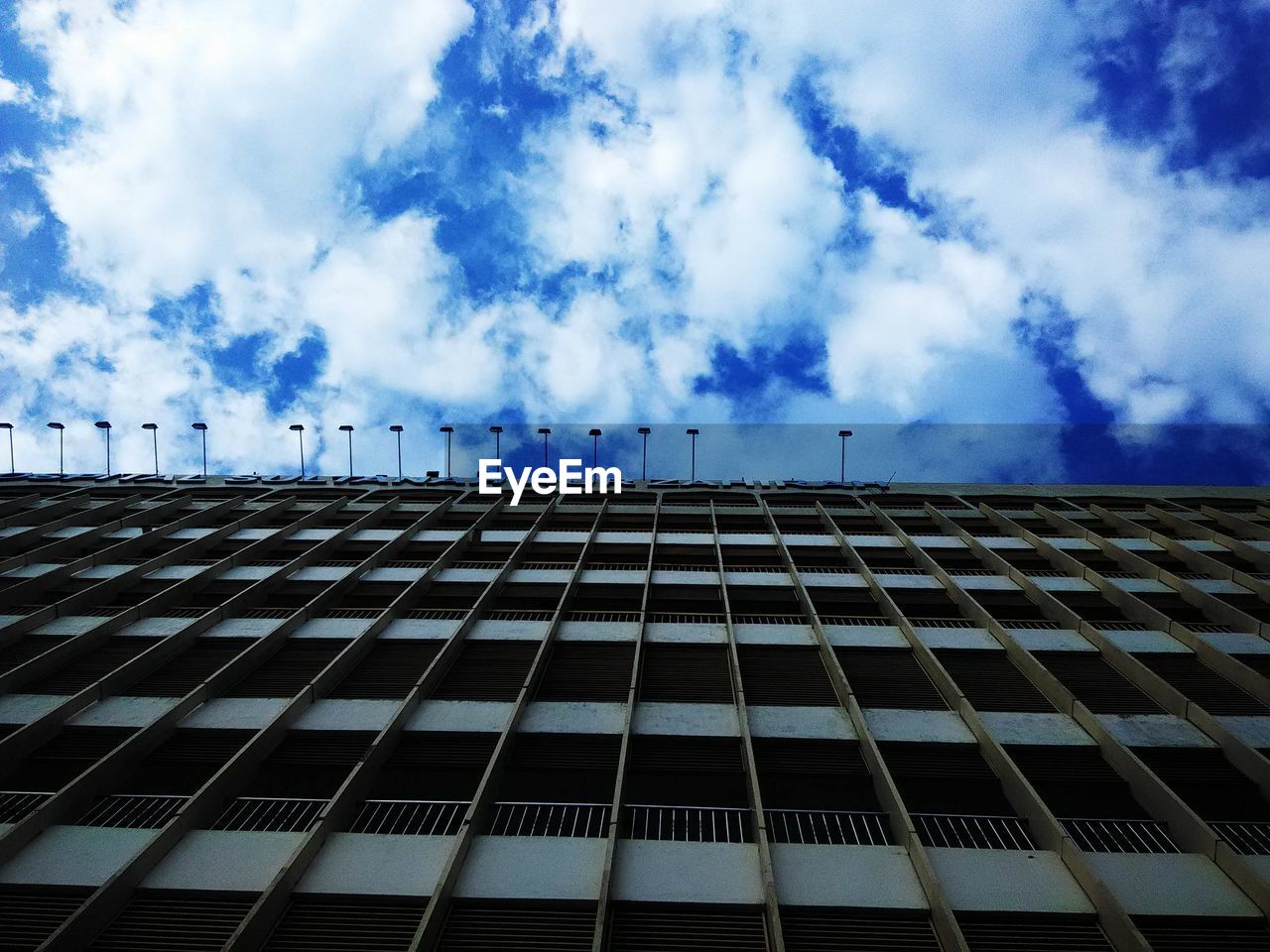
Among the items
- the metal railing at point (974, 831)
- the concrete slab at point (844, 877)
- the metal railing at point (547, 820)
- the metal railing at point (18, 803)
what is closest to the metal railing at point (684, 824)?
the metal railing at point (547, 820)

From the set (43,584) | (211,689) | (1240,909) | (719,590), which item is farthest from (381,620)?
(1240,909)

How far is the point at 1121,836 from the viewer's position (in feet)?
46.1

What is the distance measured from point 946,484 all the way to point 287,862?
4694cm

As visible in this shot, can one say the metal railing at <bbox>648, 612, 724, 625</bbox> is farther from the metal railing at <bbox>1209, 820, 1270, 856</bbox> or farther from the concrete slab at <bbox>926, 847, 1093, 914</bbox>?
the metal railing at <bbox>1209, 820, 1270, 856</bbox>

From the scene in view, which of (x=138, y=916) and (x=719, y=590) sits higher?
(x=719, y=590)

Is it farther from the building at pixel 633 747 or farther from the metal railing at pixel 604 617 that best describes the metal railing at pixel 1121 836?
the metal railing at pixel 604 617

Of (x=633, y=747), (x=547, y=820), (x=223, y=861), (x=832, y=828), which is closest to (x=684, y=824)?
(x=633, y=747)

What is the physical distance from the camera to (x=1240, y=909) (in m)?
11.6

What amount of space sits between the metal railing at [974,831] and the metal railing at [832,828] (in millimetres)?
849

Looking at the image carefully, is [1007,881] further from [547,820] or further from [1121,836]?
[547,820]

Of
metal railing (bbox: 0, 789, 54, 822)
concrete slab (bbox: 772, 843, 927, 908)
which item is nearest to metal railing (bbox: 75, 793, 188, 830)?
metal railing (bbox: 0, 789, 54, 822)

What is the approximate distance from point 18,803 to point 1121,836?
25.7 m

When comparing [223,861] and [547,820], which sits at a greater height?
[223,861]

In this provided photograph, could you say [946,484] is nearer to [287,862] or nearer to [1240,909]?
[1240,909]
